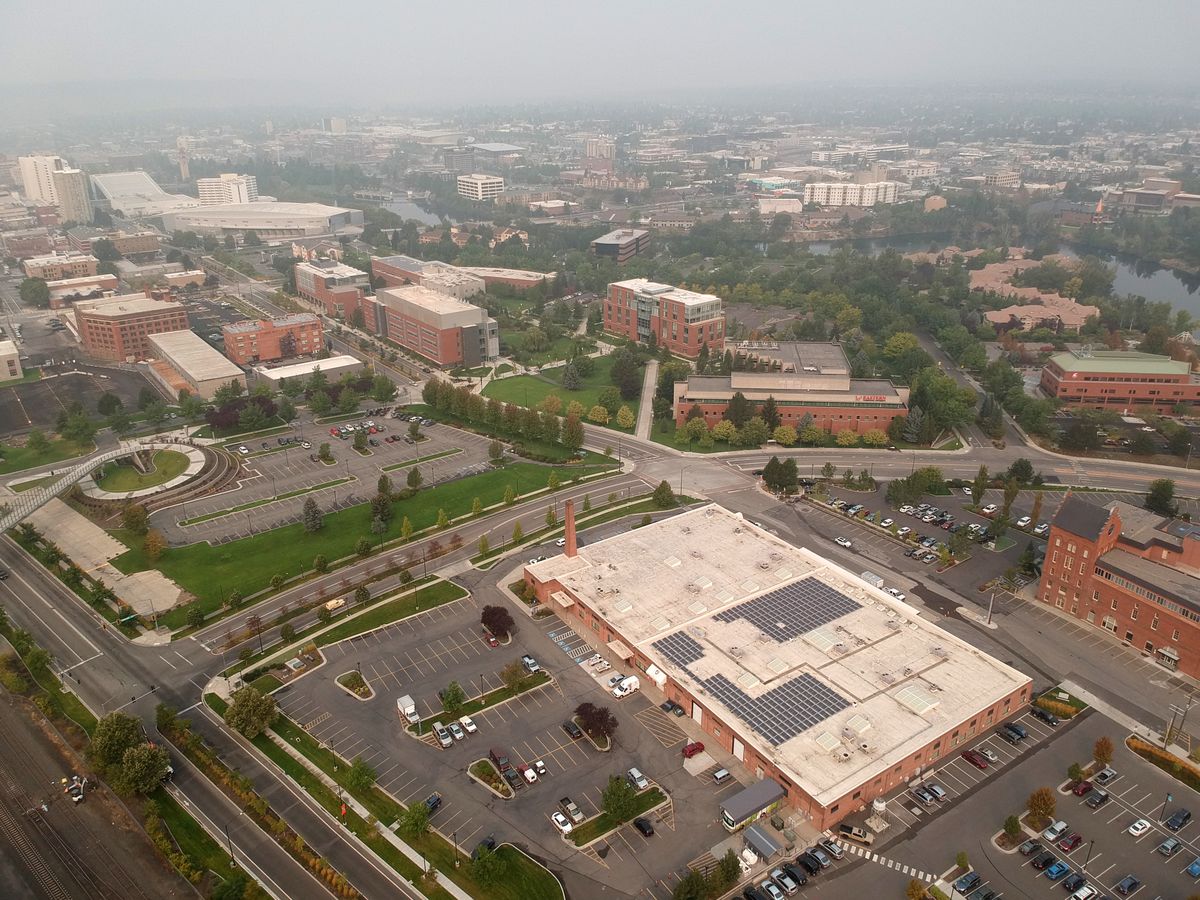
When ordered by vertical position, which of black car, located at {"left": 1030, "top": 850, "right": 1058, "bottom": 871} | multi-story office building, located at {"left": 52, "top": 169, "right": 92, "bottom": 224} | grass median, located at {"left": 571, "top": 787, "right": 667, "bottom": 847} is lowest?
grass median, located at {"left": 571, "top": 787, "right": 667, "bottom": 847}

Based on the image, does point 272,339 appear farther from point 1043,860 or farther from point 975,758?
point 1043,860

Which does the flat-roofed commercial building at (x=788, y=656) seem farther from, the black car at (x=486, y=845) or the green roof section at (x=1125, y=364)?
the green roof section at (x=1125, y=364)

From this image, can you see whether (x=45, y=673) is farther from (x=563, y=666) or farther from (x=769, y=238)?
(x=769, y=238)

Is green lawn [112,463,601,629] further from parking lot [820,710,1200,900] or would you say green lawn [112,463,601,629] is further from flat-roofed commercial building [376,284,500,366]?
parking lot [820,710,1200,900]

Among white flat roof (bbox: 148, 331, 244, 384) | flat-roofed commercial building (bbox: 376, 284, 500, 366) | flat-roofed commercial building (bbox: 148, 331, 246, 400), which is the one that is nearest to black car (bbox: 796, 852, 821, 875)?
flat-roofed commercial building (bbox: 148, 331, 246, 400)

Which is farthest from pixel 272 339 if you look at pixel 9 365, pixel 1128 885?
pixel 1128 885

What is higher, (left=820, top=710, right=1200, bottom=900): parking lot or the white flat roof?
the white flat roof
